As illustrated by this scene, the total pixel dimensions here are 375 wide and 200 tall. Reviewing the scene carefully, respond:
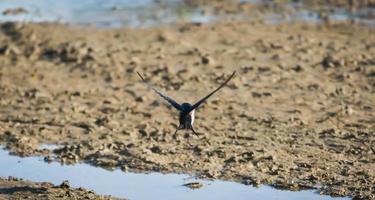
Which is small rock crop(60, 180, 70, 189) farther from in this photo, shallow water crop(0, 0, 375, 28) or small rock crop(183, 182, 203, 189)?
shallow water crop(0, 0, 375, 28)

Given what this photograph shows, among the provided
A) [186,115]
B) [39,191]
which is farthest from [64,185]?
[186,115]

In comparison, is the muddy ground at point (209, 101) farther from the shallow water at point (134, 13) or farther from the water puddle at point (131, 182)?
the shallow water at point (134, 13)

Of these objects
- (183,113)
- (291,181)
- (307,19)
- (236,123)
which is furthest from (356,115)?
(307,19)

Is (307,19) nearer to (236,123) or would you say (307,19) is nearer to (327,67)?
(327,67)

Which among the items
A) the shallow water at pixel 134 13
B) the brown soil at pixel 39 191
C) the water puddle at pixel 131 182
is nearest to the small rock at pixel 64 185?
the brown soil at pixel 39 191

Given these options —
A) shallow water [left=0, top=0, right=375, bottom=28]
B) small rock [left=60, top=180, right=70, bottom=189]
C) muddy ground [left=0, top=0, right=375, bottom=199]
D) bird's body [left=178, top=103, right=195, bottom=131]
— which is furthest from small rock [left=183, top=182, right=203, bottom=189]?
shallow water [left=0, top=0, right=375, bottom=28]

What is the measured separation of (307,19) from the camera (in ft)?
55.4

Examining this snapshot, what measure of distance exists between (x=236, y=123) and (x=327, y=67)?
2640 mm

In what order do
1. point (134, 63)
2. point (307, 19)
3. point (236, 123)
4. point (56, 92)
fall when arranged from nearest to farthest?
point (236, 123) → point (56, 92) → point (134, 63) → point (307, 19)

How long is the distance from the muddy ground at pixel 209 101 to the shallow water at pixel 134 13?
499 millimetres

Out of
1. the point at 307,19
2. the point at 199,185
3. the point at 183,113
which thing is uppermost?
the point at 307,19

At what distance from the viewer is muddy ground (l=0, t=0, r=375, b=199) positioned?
10531 millimetres

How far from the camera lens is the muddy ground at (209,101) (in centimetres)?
1053

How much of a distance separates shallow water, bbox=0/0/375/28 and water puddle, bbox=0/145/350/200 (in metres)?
6.29
